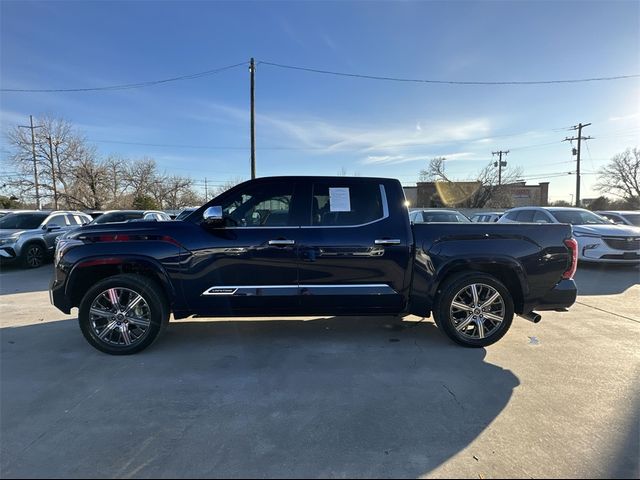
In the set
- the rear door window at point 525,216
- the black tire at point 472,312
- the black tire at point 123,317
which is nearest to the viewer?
the black tire at point 123,317

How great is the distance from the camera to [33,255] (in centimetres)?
1100

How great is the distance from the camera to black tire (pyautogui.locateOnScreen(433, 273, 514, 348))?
4270 mm

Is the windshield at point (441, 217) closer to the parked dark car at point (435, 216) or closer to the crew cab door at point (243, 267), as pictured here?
the parked dark car at point (435, 216)

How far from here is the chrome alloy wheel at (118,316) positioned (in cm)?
417

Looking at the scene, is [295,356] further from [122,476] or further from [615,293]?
[615,293]

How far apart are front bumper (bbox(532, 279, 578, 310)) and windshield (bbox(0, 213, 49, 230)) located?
13.5 meters

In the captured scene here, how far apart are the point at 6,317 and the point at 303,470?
234 inches

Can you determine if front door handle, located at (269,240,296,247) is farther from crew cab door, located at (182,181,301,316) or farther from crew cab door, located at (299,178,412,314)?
crew cab door, located at (299,178,412,314)

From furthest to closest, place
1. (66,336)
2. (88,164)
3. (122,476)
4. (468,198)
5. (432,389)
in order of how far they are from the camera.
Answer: (468,198)
(88,164)
(66,336)
(432,389)
(122,476)

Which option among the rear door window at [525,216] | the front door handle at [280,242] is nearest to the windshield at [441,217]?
the rear door window at [525,216]

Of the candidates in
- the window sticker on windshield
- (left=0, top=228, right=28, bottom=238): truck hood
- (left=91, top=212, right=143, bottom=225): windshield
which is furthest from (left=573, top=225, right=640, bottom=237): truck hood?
(left=0, top=228, right=28, bottom=238): truck hood

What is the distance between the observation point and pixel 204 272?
416 cm

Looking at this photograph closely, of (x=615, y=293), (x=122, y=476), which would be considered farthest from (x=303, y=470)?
(x=615, y=293)

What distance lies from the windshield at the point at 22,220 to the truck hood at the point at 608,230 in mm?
15733
